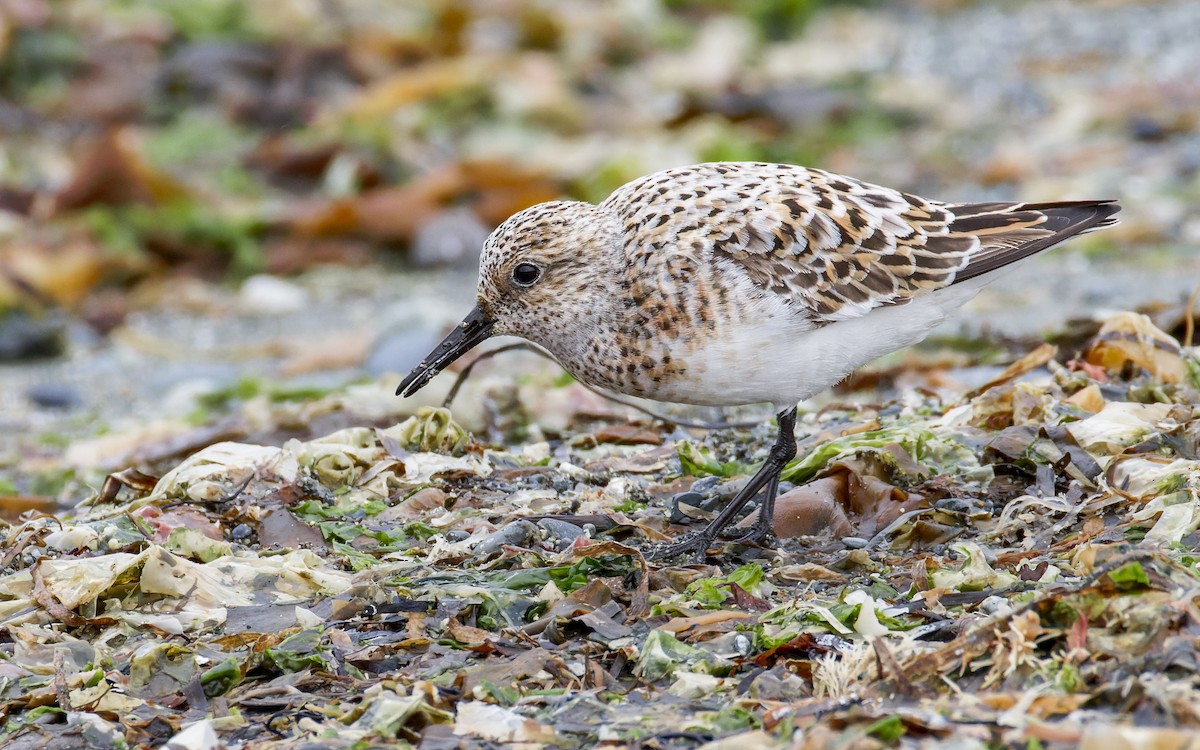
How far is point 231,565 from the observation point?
4.24m

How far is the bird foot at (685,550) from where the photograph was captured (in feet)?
14.5

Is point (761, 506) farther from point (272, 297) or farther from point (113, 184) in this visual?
point (113, 184)

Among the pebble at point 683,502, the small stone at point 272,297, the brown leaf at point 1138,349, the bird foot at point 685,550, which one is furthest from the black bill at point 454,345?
the small stone at point 272,297

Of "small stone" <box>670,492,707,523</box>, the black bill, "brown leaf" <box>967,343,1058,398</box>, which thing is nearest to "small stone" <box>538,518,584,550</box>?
"small stone" <box>670,492,707,523</box>

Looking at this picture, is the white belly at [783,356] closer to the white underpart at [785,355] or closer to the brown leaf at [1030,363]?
the white underpart at [785,355]

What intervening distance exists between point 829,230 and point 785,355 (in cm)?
47

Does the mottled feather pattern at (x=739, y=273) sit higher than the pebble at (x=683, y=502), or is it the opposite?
the mottled feather pattern at (x=739, y=273)

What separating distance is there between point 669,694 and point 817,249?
1.66m

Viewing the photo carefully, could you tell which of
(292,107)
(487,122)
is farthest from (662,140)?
(292,107)

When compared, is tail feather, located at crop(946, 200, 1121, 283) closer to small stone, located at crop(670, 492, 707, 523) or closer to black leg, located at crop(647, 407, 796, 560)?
black leg, located at crop(647, 407, 796, 560)

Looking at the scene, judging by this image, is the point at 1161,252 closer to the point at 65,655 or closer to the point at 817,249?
the point at 817,249

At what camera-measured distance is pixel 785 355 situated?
4395 millimetres

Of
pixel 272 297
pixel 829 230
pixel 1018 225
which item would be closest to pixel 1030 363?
pixel 1018 225

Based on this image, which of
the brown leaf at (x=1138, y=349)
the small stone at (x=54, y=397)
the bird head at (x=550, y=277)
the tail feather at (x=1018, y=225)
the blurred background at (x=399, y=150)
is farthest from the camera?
the blurred background at (x=399, y=150)
